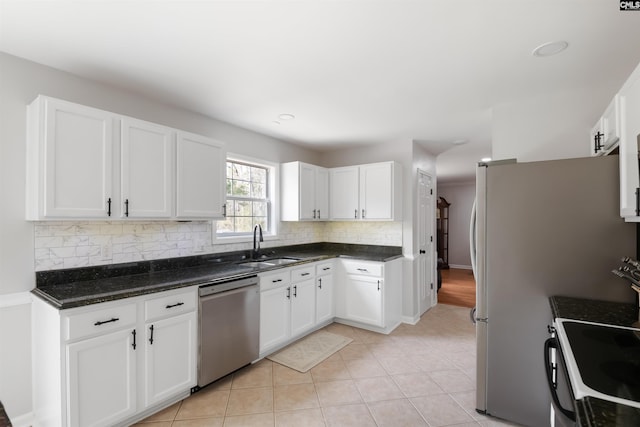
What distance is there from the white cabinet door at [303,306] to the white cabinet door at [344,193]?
1.19 meters

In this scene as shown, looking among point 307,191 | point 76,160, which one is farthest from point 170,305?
point 307,191

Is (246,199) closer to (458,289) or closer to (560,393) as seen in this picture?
(560,393)

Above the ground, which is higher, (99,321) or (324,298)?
(99,321)

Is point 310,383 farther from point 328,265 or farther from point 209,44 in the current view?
point 209,44

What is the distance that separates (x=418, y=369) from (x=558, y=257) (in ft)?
5.33

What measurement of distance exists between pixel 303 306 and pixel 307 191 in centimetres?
156

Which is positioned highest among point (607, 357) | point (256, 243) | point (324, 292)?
point (256, 243)

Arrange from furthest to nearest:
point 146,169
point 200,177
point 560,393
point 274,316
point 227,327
Result: point 274,316
point 200,177
point 227,327
point 146,169
point 560,393

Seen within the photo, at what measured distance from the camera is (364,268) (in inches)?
148

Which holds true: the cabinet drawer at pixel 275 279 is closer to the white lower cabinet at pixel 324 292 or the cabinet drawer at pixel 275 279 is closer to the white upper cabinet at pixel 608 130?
the white lower cabinet at pixel 324 292

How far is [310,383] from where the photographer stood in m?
2.57

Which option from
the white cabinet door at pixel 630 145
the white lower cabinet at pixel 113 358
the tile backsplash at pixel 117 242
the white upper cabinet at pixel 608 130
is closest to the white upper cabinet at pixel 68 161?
the tile backsplash at pixel 117 242

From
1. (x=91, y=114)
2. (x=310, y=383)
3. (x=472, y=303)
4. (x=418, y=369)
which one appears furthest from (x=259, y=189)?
(x=472, y=303)

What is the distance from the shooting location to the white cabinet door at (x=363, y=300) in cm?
365
